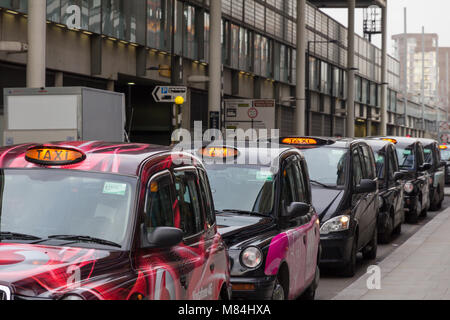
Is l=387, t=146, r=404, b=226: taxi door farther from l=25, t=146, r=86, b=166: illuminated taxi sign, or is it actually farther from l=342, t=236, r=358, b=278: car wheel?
l=25, t=146, r=86, b=166: illuminated taxi sign

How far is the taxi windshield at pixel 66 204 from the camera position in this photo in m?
4.85

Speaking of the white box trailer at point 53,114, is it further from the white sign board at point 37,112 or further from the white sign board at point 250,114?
the white sign board at point 250,114

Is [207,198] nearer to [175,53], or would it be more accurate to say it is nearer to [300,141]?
[300,141]

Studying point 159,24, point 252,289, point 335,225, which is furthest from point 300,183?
point 159,24

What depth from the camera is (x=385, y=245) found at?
1614 cm

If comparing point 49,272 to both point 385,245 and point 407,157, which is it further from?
point 407,157

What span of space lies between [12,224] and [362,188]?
306 inches

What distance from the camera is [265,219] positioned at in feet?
27.6

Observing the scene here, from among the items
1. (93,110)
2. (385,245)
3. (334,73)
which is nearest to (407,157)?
(385,245)

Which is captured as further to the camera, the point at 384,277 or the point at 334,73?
the point at 334,73

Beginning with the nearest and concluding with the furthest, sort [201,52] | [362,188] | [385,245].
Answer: [362,188]
[385,245]
[201,52]

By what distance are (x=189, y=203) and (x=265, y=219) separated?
2.59 meters

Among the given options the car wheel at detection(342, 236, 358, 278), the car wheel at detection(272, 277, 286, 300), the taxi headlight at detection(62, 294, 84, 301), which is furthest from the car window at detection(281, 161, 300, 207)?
the taxi headlight at detection(62, 294, 84, 301)

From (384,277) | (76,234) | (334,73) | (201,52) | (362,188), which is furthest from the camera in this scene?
(334,73)
